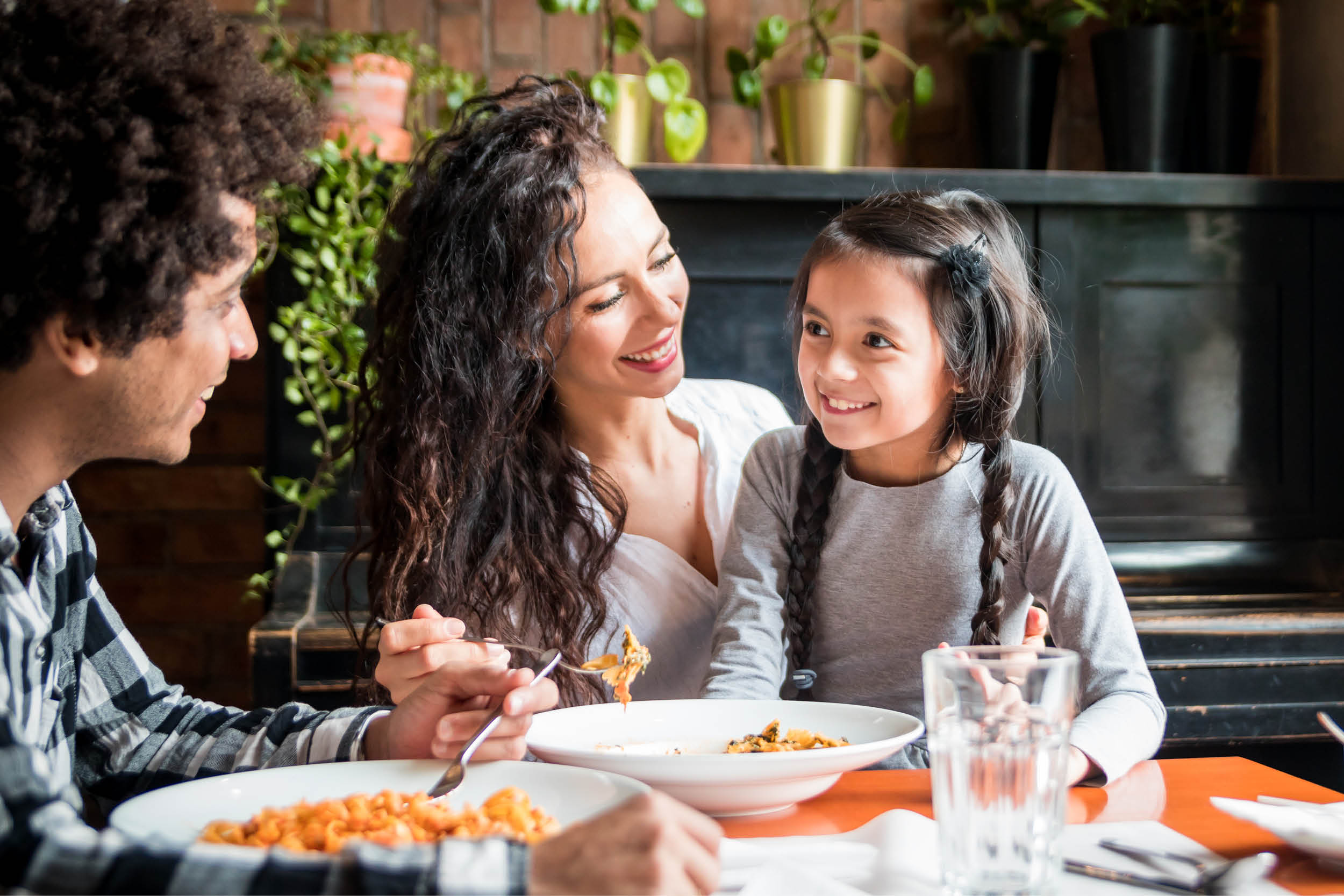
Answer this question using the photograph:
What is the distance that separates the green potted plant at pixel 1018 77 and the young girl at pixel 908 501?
0.96m

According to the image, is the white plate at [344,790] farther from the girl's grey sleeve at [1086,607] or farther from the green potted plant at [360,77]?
the green potted plant at [360,77]

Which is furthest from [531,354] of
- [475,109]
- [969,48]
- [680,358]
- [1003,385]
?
[969,48]

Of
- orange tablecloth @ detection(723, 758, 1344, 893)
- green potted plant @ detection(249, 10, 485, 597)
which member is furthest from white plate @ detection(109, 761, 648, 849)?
green potted plant @ detection(249, 10, 485, 597)

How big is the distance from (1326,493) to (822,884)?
6.90ft

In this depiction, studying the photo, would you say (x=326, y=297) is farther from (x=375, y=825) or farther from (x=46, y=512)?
(x=375, y=825)

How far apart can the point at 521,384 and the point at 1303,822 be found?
3.70ft

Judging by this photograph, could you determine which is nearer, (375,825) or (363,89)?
(375,825)

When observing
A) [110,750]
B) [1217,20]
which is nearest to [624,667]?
[110,750]

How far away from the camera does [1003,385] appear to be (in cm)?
140

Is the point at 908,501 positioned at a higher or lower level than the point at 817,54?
lower

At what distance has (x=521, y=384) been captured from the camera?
5.28ft

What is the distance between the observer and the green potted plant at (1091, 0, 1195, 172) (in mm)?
2285

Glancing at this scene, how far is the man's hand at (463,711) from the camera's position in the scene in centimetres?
91

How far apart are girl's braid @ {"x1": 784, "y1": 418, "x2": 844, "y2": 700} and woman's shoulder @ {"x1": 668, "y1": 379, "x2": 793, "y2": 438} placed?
238 mm
